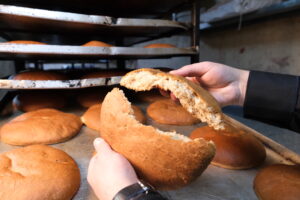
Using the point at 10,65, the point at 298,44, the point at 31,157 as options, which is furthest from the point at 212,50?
the point at 10,65

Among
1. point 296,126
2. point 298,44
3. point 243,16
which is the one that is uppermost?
point 243,16

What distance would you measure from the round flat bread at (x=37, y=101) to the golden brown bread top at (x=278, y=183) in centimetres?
198

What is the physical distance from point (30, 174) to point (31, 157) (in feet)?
0.45

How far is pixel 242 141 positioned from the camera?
1.27 metres

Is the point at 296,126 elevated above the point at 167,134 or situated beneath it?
situated beneath

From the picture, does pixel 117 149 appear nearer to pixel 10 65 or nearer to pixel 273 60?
pixel 273 60

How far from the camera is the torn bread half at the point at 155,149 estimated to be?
2.45ft

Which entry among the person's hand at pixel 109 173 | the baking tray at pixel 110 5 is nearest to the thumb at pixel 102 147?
the person's hand at pixel 109 173

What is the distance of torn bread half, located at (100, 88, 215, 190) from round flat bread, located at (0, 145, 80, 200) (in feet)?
1.12

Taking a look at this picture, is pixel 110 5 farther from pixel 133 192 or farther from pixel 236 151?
pixel 133 192

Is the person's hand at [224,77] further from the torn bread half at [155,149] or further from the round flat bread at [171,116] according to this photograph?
the torn bread half at [155,149]

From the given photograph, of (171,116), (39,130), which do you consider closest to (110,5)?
(171,116)

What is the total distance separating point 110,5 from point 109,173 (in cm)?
210

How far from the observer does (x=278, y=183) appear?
0.97 metres
